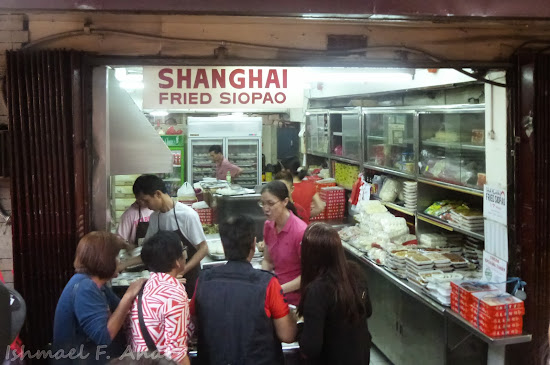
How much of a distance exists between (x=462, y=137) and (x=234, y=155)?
733cm

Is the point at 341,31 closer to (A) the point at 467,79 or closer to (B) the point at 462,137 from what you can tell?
(A) the point at 467,79

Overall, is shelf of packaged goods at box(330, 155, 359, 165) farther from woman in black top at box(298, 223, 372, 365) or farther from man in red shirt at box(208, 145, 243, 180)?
woman in black top at box(298, 223, 372, 365)

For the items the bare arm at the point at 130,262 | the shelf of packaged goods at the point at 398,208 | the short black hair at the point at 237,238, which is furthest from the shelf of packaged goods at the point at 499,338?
the bare arm at the point at 130,262

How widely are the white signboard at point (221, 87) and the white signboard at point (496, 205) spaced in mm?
1787

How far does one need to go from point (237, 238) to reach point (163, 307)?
568 mm

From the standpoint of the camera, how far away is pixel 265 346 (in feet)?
10.2

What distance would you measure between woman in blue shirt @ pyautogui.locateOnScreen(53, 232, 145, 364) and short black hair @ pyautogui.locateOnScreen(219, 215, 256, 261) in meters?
0.55

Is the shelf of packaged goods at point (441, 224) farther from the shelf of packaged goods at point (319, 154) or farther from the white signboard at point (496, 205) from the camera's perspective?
the shelf of packaged goods at point (319, 154)

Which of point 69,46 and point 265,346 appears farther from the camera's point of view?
point 69,46

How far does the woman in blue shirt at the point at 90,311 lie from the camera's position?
3014 millimetres

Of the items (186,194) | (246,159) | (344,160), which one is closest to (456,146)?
(344,160)

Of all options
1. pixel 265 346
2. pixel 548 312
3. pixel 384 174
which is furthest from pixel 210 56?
pixel 384 174

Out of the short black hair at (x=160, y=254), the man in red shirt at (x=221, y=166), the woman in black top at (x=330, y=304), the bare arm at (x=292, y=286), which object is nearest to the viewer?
the short black hair at (x=160, y=254)

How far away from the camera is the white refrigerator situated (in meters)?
12.2
